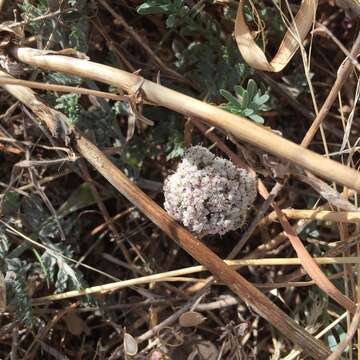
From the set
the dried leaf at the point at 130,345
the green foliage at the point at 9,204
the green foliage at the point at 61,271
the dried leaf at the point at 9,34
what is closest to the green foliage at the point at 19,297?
the green foliage at the point at 61,271

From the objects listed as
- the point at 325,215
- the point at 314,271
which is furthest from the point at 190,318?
the point at 325,215

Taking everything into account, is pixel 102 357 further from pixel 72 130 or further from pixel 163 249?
pixel 72 130

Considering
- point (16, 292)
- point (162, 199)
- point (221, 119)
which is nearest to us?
point (221, 119)

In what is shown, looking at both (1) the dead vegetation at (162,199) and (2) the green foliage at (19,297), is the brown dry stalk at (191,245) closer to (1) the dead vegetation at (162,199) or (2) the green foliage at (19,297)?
(1) the dead vegetation at (162,199)

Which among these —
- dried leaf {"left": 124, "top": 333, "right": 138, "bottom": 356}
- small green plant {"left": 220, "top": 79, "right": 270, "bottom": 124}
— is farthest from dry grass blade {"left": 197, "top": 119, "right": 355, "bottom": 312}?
dried leaf {"left": 124, "top": 333, "right": 138, "bottom": 356}

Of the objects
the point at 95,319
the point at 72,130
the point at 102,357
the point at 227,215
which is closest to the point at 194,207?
the point at 227,215

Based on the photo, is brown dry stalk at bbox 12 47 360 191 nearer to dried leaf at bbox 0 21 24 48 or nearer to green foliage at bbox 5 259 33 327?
dried leaf at bbox 0 21 24 48

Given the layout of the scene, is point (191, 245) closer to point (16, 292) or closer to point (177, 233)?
point (177, 233)
